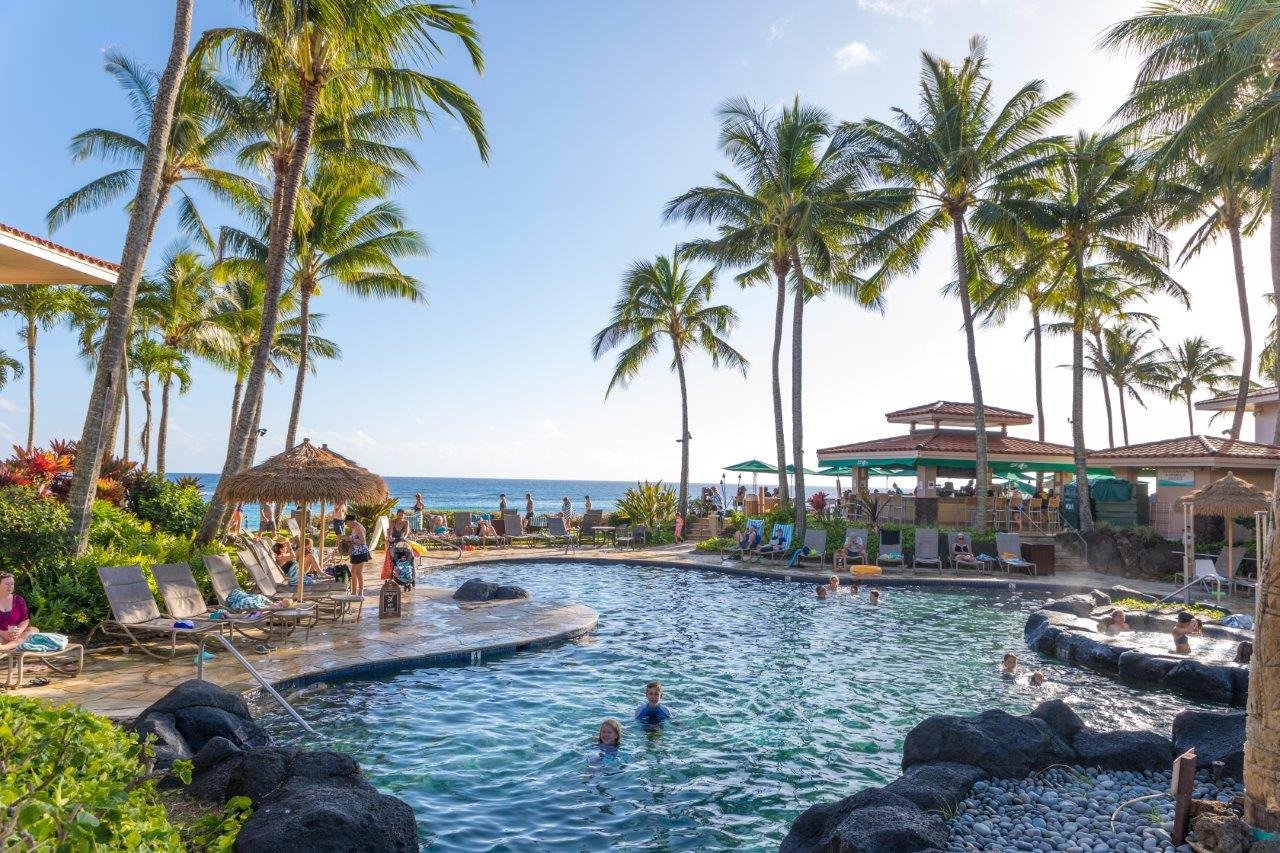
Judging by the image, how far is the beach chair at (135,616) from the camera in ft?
26.7

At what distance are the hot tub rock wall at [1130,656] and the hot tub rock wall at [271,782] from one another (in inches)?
309

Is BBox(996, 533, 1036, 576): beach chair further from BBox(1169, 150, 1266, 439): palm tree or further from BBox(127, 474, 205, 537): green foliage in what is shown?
BBox(127, 474, 205, 537): green foliage

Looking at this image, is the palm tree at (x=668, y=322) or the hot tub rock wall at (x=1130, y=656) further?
the palm tree at (x=668, y=322)

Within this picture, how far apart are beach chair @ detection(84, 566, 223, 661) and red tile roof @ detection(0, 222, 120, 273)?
17.6 feet

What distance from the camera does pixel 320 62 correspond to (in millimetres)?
12609

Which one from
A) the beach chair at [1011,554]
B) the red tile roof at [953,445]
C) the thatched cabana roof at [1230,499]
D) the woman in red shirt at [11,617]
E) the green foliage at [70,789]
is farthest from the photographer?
the red tile roof at [953,445]

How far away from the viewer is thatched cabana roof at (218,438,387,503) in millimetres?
10492

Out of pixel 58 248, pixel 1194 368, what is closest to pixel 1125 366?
pixel 1194 368

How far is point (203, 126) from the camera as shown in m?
18.2

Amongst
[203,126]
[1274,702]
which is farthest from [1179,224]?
[203,126]

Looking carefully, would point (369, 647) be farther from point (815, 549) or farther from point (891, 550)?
point (891, 550)

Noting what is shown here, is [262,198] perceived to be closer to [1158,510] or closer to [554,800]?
[554,800]

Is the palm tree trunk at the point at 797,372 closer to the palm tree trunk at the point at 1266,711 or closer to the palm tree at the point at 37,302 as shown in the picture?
the palm tree trunk at the point at 1266,711

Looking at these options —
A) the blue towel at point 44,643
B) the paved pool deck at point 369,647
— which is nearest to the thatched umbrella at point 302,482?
the paved pool deck at point 369,647
